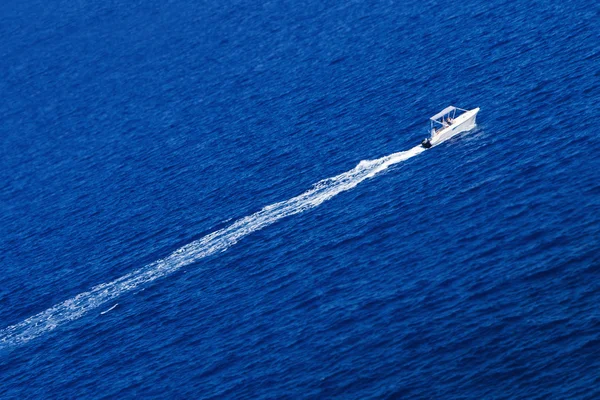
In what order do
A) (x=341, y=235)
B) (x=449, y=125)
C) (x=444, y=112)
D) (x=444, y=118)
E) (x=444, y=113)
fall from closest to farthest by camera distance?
(x=341, y=235) < (x=449, y=125) < (x=444, y=113) < (x=444, y=112) < (x=444, y=118)

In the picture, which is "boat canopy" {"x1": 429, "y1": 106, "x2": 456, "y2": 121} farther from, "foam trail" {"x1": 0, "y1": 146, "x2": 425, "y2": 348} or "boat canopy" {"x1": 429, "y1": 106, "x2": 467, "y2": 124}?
"foam trail" {"x1": 0, "y1": 146, "x2": 425, "y2": 348}

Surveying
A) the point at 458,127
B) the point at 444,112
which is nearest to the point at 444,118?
the point at 444,112

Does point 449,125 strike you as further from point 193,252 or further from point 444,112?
point 193,252

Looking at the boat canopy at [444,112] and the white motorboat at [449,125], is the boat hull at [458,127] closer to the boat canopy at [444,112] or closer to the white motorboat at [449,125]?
the white motorboat at [449,125]

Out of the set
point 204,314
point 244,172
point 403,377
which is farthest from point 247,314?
point 244,172

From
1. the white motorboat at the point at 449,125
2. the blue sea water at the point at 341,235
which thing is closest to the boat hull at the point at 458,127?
the white motorboat at the point at 449,125
